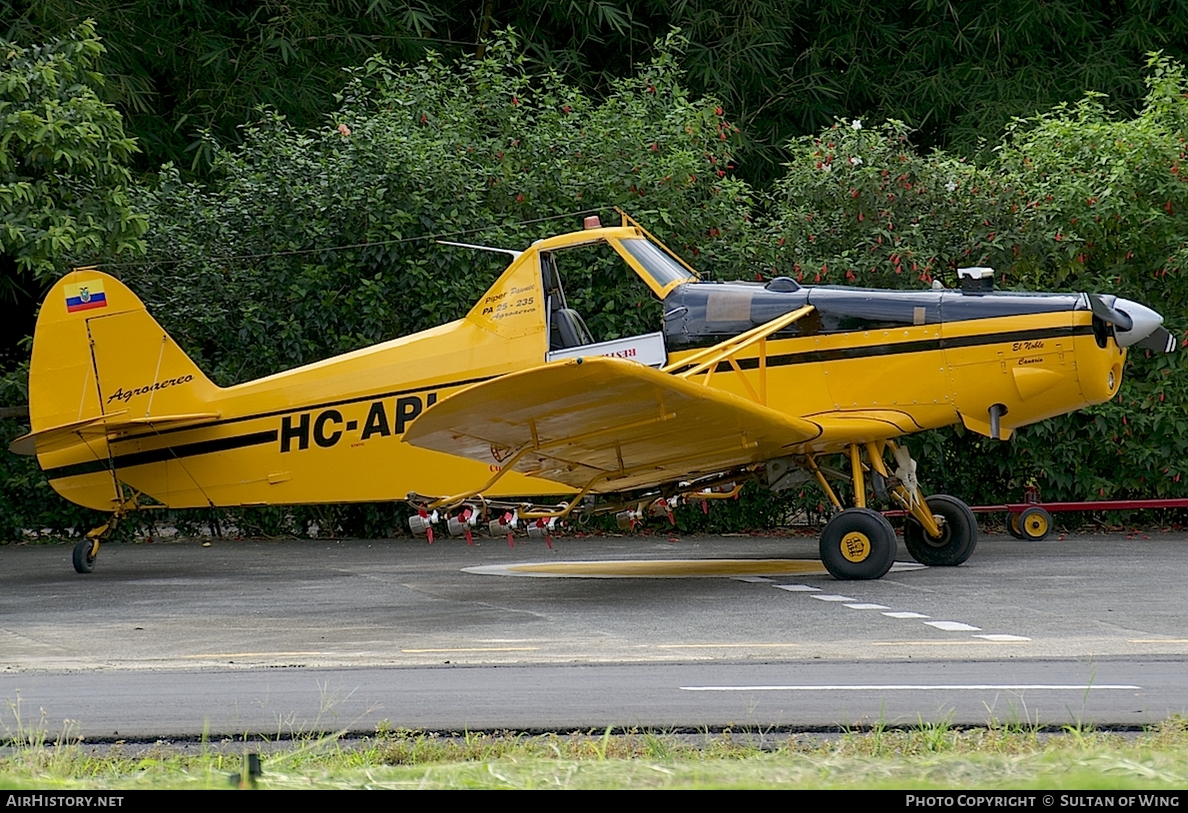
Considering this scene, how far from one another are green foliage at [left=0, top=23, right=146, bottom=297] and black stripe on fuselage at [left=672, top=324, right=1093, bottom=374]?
6032 mm

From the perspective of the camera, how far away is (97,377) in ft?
39.8

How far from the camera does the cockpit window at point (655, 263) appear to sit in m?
11.0

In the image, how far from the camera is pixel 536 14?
2248 cm

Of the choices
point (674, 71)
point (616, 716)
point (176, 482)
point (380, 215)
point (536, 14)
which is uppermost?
point (536, 14)

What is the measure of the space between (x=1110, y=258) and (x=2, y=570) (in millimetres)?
11834

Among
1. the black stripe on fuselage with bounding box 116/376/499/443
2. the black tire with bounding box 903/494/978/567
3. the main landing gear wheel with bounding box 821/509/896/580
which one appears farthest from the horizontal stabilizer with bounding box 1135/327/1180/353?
the black stripe on fuselage with bounding box 116/376/499/443

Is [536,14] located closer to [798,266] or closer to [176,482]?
[798,266]

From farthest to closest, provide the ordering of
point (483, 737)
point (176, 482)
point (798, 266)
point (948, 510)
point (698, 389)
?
point (798, 266) < point (176, 482) < point (948, 510) < point (698, 389) < point (483, 737)

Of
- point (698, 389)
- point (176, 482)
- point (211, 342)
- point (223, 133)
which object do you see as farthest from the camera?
point (223, 133)

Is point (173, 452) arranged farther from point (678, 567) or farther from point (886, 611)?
point (886, 611)

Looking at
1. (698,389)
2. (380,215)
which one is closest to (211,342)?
(380,215)

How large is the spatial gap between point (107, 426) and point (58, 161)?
2.62 meters

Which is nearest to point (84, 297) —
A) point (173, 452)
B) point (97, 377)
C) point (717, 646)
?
point (97, 377)

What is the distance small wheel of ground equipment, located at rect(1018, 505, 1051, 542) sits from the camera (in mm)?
13469
